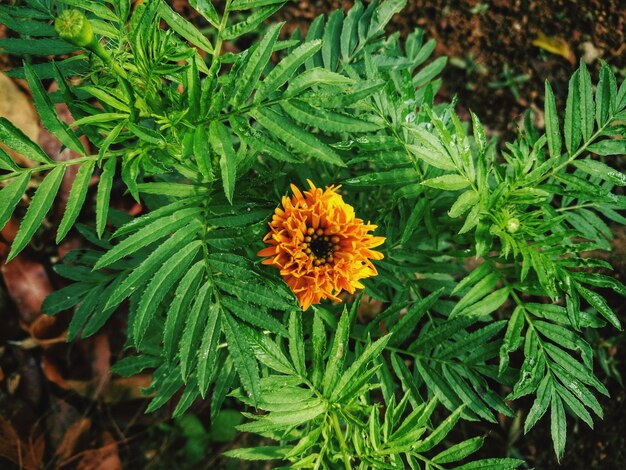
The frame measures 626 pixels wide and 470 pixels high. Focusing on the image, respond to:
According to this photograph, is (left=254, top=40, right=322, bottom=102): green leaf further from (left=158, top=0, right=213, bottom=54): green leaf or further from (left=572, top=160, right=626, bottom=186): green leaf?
(left=572, top=160, right=626, bottom=186): green leaf

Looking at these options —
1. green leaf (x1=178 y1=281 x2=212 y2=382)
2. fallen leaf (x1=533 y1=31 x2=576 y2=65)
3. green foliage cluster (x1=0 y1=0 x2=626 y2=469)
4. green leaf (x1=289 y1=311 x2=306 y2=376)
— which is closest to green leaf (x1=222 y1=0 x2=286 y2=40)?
green foliage cluster (x1=0 y1=0 x2=626 y2=469)

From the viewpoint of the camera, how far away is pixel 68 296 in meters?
1.81

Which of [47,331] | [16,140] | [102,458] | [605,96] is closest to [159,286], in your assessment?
[16,140]

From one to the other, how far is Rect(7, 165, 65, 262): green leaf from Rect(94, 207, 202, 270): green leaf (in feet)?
0.51

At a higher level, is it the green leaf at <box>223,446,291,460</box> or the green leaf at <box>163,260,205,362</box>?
the green leaf at <box>163,260,205,362</box>

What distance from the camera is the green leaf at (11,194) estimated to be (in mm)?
1107

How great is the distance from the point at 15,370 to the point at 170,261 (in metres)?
1.74

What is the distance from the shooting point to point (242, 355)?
120 cm

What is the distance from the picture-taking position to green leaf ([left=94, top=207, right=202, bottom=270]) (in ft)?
3.73

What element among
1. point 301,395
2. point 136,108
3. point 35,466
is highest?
point 136,108

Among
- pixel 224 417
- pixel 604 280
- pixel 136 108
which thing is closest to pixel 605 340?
pixel 604 280

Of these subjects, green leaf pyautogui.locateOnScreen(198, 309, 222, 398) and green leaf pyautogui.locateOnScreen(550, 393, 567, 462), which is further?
green leaf pyautogui.locateOnScreen(550, 393, 567, 462)

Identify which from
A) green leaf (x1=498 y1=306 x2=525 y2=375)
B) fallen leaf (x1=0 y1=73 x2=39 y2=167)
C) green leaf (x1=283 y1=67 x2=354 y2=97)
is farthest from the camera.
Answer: fallen leaf (x1=0 y1=73 x2=39 y2=167)

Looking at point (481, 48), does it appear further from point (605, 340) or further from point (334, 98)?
point (334, 98)
